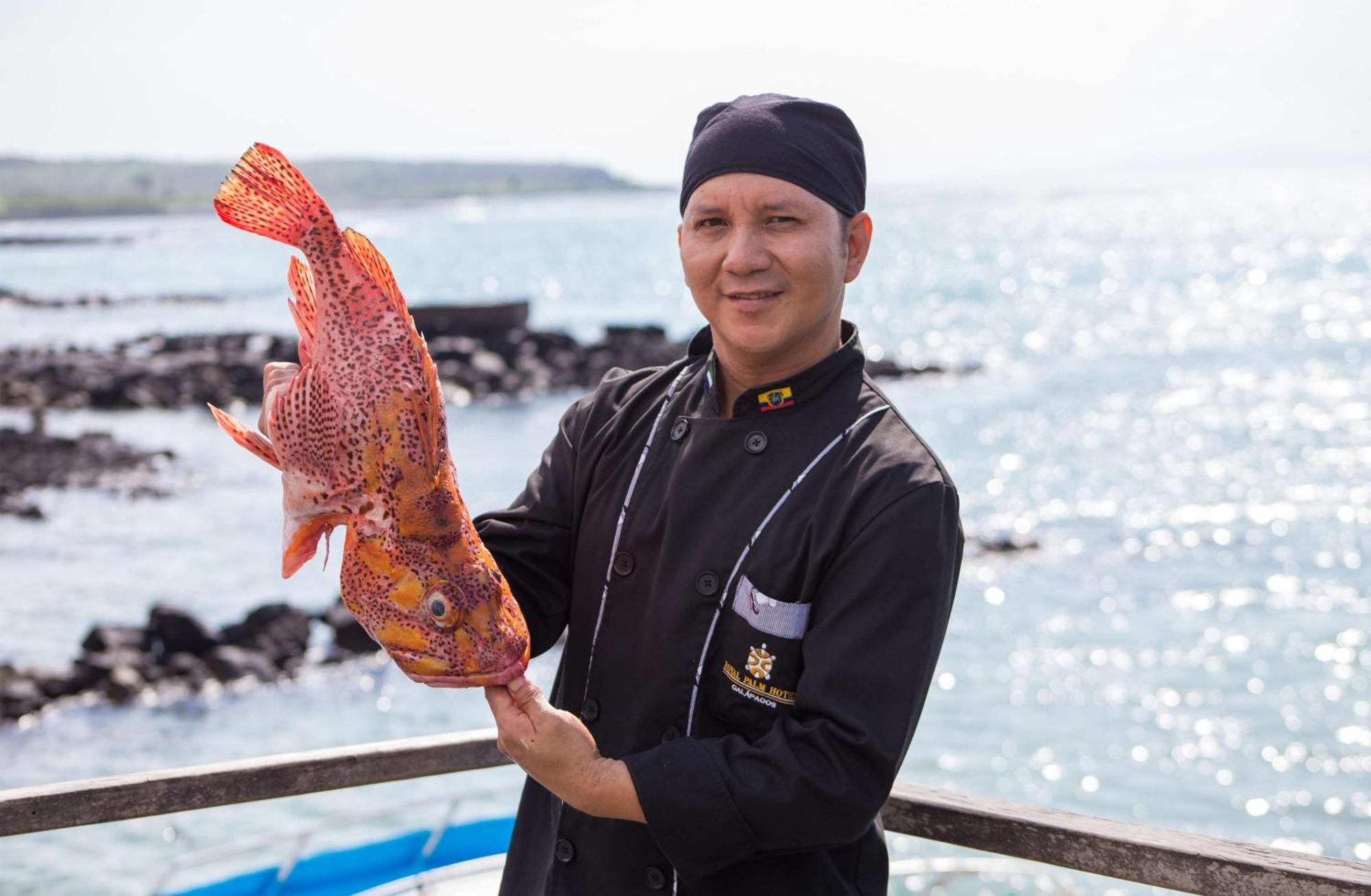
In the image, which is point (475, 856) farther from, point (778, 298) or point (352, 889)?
point (778, 298)

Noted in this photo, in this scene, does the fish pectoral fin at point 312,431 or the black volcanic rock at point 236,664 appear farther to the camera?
the black volcanic rock at point 236,664

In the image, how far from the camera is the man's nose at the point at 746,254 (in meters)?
2.52

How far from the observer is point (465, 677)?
93.2 inches

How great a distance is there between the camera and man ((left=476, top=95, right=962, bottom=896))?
2338 millimetres

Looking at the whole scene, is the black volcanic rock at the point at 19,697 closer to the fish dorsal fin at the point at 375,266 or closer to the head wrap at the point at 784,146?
the fish dorsal fin at the point at 375,266

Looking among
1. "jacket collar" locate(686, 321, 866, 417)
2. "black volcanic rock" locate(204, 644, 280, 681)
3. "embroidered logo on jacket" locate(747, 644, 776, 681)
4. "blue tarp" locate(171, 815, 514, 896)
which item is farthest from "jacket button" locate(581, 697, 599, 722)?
"black volcanic rock" locate(204, 644, 280, 681)

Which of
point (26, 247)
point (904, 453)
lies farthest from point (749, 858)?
point (26, 247)

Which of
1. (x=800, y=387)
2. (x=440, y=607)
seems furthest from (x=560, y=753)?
(x=800, y=387)

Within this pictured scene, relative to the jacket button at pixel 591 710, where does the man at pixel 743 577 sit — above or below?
above

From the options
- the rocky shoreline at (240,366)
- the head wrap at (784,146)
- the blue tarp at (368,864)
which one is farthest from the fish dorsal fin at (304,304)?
the rocky shoreline at (240,366)

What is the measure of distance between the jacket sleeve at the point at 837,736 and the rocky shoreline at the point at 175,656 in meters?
11.7

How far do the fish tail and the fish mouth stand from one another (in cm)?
74

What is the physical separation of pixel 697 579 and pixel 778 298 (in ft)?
1.83

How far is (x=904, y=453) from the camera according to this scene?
246 centimetres
